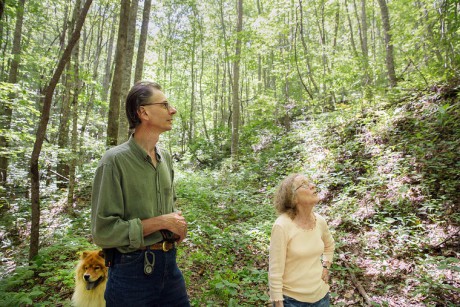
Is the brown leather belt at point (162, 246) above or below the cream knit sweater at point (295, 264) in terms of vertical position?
above

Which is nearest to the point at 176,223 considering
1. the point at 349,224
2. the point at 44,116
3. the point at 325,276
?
the point at 325,276

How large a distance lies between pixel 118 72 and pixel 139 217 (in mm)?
9063

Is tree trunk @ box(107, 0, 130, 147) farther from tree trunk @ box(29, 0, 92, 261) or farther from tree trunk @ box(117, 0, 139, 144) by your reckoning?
tree trunk @ box(29, 0, 92, 261)

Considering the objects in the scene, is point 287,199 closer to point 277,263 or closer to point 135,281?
point 277,263

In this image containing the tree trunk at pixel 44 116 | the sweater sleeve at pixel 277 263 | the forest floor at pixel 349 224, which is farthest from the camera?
the forest floor at pixel 349 224

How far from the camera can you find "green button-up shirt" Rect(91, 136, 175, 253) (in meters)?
1.62

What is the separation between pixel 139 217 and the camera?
1807 mm

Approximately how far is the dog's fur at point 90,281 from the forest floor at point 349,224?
16.9 inches

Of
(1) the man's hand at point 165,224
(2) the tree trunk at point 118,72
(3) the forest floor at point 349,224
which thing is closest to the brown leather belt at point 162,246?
(1) the man's hand at point 165,224

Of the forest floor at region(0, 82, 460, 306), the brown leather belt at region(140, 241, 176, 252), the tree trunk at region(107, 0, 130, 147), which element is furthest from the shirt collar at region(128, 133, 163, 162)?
the tree trunk at region(107, 0, 130, 147)

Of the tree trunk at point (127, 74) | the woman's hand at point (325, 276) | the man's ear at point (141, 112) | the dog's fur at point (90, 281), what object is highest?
the tree trunk at point (127, 74)

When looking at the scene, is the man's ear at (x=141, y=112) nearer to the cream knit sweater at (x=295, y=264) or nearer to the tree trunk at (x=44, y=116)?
the cream knit sweater at (x=295, y=264)

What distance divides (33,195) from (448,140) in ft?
26.6

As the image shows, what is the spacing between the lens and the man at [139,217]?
1.65 meters
